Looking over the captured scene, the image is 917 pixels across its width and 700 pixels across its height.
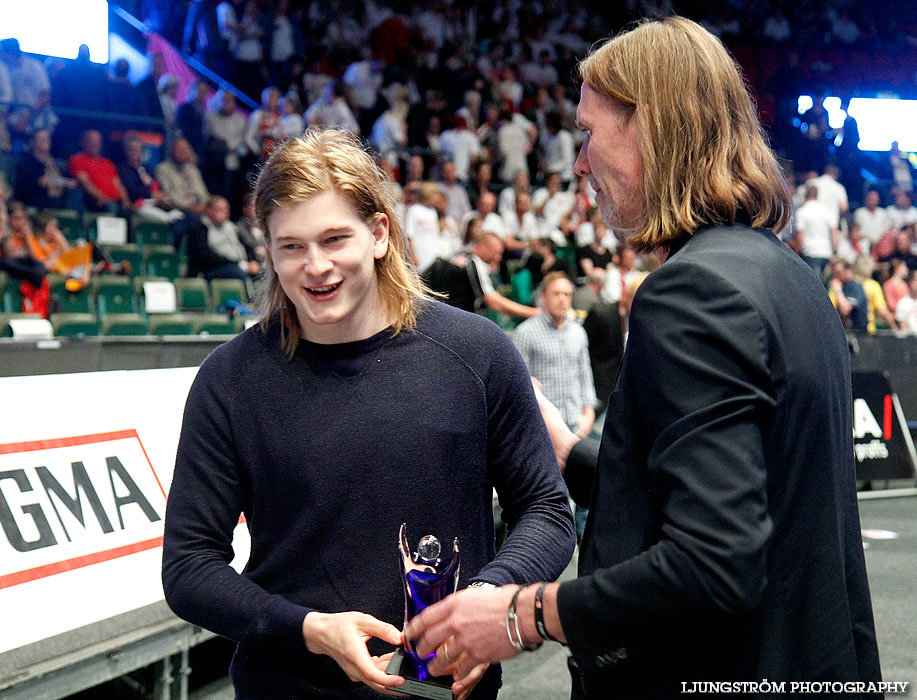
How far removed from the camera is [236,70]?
13.7 m

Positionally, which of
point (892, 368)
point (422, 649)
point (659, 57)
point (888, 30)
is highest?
point (888, 30)

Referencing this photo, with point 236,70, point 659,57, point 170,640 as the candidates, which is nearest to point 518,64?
point 236,70

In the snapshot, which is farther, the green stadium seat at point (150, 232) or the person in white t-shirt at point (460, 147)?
the person in white t-shirt at point (460, 147)

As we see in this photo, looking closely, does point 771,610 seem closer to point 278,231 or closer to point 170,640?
point 278,231

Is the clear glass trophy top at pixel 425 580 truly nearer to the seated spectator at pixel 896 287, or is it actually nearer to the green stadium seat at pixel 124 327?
the green stadium seat at pixel 124 327

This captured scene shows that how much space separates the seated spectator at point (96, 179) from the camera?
982 centimetres

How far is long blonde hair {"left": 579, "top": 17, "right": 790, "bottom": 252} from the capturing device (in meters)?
1.30

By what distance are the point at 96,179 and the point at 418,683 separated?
376 inches

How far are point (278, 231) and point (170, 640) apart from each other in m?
2.04

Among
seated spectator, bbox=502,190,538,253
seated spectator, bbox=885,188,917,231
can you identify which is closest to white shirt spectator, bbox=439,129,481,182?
seated spectator, bbox=502,190,538,253

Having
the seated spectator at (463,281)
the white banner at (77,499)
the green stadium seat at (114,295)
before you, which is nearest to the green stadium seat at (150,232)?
the green stadium seat at (114,295)

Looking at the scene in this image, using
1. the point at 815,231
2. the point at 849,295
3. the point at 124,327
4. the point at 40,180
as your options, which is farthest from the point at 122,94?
the point at 815,231

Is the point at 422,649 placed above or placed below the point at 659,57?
below

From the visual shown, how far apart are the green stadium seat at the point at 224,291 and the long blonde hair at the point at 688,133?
8.24 metres
